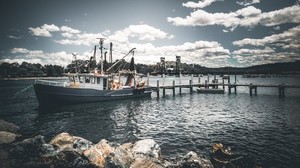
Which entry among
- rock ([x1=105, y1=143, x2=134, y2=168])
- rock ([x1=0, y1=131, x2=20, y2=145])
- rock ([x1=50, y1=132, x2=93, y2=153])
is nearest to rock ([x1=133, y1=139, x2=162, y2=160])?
rock ([x1=105, y1=143, x2=134, y2=168])

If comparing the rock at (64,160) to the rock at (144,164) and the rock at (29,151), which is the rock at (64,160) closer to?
the rock at (29,151)

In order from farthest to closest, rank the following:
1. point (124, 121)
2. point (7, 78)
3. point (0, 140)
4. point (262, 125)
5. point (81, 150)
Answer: point (7, 78) → point (124, 121) → point (262, 125) → point (0, 140) → point (81, 150)

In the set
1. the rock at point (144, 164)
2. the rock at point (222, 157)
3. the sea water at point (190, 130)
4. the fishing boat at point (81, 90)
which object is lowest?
the sea water at point (190, 130)

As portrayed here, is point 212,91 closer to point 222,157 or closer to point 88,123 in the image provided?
point 88,123

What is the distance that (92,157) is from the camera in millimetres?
9758

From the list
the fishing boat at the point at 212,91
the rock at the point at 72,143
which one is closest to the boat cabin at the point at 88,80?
the rock at the point at 72,143

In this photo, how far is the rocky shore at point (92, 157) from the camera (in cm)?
888

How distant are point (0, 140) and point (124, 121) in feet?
35.6

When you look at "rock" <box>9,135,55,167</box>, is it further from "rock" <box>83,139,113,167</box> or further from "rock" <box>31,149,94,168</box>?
"rock" <box>83,139,113,167</box>

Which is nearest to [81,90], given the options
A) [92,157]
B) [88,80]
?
[88,80]

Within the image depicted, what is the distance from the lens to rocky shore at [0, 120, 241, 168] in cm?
888

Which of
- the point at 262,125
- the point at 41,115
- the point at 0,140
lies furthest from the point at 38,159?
the point at 262,125

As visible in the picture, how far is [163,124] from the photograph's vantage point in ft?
64.2

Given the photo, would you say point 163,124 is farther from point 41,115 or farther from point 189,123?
point 41,115
